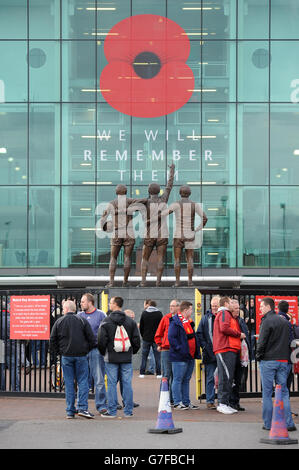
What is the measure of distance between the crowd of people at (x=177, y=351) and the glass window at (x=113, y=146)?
55.5 ft

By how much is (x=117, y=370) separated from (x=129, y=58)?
20.7 meters

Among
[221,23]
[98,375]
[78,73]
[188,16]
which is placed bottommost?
[98,375]

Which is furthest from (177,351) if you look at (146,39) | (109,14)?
(109,14)

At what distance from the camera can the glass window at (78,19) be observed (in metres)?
32.5

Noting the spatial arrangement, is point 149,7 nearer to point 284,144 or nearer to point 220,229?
point 284,144

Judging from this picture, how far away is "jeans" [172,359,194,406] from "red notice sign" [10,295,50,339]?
2.69 meters

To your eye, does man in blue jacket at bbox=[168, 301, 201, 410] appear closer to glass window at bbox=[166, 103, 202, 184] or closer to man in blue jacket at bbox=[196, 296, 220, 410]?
man in blue jacket at bbox=[196, 296, 220, 410]

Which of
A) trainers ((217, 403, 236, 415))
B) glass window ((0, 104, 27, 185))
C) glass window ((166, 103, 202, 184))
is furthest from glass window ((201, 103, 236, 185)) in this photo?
trainers ((217, 403, 236, 415))

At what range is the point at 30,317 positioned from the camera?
16.2 meters

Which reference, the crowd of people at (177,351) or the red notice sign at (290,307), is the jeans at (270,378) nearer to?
the crowd of people at (177,351)

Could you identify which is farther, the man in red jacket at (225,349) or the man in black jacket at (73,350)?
the man in red jacket at (225,349)

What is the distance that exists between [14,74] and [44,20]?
2.20 meters

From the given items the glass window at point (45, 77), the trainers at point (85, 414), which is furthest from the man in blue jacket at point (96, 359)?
the glass window at point (45, 77)

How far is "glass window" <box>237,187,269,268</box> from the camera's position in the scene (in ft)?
104
